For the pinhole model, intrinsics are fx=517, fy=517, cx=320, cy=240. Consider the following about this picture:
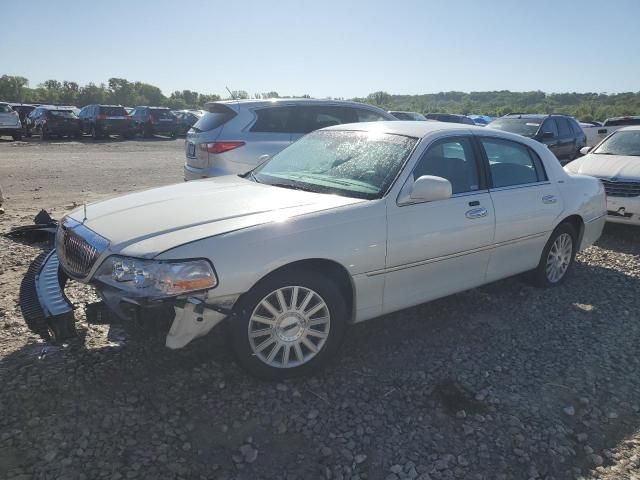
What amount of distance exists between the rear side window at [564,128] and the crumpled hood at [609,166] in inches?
198

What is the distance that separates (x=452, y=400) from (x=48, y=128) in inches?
1005

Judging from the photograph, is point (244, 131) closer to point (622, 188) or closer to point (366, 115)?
point (366, 115)

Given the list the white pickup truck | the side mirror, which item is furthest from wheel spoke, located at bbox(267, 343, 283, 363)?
the white pickup truck

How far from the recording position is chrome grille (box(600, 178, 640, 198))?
694 centimetres

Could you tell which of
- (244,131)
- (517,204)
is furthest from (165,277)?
(244,131)

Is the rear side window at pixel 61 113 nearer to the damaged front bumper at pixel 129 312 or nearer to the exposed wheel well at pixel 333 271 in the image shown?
the damaged front bumper at pixel 129 312

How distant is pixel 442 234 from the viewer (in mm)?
3770

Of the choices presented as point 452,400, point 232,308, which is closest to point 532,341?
point 452,400

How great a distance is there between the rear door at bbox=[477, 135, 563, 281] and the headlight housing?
2.49 m

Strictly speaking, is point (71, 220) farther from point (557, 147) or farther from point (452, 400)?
point (557, 147)

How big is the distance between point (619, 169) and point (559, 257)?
310 cm

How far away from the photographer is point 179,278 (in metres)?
2.78

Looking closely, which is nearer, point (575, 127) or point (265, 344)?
point (265, 344)

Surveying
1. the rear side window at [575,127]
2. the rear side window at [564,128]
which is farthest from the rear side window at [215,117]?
the rear side window at [575,127]
